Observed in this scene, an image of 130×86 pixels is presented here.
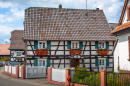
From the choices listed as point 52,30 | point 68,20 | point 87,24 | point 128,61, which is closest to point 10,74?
point 52,30

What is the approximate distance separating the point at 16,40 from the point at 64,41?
24.5 m

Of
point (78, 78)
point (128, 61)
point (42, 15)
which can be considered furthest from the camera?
point (42, 15)

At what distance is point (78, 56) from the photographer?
24922 mm

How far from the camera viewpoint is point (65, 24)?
27031 millimetres

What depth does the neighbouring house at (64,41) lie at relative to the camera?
24.8 meters

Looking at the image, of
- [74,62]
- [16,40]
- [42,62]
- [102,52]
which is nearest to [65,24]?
[74,62]

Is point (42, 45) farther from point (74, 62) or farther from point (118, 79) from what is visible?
point (118, 79)

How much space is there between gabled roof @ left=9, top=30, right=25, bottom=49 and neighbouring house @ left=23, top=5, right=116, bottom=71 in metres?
19.9

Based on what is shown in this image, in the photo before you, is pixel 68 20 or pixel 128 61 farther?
pixel 68 20

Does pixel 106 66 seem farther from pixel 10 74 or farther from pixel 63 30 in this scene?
pixel 10 74

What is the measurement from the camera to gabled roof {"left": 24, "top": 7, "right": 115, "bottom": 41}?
25.4m

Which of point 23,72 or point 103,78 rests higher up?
point 103,78

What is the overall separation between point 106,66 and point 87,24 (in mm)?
6364

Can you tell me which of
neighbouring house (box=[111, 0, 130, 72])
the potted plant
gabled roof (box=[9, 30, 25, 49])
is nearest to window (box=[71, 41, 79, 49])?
the potted plant
